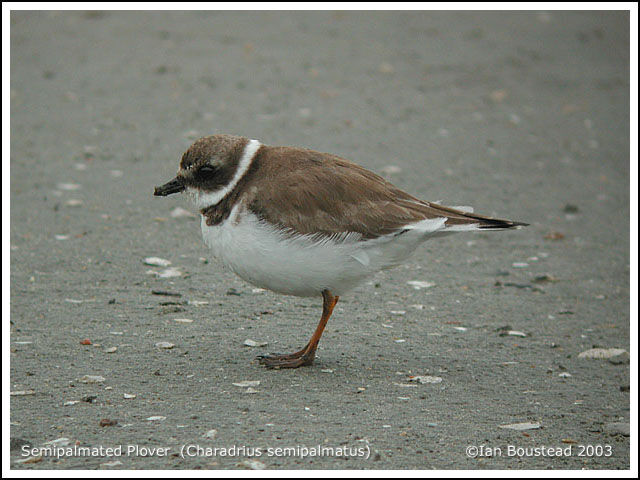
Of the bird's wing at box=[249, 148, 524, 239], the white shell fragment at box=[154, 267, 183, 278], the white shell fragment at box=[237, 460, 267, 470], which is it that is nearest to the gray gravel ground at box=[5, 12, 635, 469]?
the white shell fragment at box=[237, 460, 267, 470]

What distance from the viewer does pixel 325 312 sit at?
5156 millimetres

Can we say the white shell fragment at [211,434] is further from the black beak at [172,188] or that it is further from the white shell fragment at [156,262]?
the white shell fragment at [156,262]

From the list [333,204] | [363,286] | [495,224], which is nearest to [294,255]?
[333,204]

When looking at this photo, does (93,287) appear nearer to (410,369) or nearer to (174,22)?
(410,369)

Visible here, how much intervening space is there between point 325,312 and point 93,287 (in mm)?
2143

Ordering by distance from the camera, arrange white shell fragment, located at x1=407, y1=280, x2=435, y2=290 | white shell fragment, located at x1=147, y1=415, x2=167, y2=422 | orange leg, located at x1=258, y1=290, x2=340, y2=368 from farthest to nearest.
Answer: white shell fragment, located at x1=407, y1=280, x2=435, y2=290, orange leg, located at x1=258, y1=290, x2=340, y2=368, white shell fragment, located at x1=147, y1=415, x2=167, y2=422

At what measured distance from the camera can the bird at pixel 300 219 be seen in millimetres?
4875

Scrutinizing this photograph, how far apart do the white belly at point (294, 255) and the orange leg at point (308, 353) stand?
0.24 feet

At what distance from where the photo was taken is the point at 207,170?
200 inches

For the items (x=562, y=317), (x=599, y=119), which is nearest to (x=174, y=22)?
(x=599, y=119)

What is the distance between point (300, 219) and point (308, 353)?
2.77ft

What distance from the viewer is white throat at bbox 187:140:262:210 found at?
506 cm

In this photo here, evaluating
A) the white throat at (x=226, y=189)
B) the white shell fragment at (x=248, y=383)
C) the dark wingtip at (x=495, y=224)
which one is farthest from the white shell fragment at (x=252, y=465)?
the dark wingtip at (x=495, y=224)

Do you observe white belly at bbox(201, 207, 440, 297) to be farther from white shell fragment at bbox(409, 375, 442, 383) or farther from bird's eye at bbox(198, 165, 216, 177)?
white shell fragment at bbox(409, 375, 442, 383)
